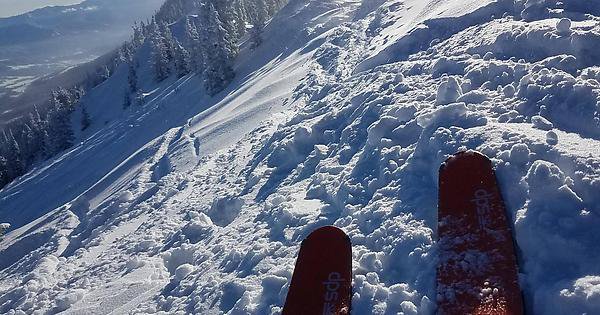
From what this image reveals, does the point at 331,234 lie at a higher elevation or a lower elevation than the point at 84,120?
lower

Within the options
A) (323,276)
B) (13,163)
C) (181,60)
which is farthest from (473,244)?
(13,163)

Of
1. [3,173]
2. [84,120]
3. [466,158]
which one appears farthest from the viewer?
[84,120]

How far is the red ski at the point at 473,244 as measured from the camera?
203 inches

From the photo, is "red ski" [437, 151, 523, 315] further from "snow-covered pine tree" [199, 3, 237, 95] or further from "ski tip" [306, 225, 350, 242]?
"snow-covered pine tree" [199, 3, 237, 95]

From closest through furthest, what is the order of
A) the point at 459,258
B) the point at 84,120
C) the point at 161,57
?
1. the point at 459,258
2. the point at 161,57
3. the point at 84,120

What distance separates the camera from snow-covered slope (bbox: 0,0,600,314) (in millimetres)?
5828

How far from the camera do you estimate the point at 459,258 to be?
5781 millimetres

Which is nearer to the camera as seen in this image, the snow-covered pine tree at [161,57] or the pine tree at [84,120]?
the snow-covered pine tree at [161,57]

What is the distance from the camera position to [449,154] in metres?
7.61

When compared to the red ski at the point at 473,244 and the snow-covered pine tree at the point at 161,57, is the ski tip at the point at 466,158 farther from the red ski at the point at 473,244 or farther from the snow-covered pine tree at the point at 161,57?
the snow-covered pine tree at the point at 161,57

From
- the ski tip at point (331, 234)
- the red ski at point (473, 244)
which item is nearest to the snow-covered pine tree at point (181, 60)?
the ski tip at point (331, 234)

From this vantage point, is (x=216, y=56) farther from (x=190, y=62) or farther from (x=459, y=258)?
(x=459, y=258)

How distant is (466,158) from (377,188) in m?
1.93

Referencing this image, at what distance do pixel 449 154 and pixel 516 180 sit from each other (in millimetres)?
1480
